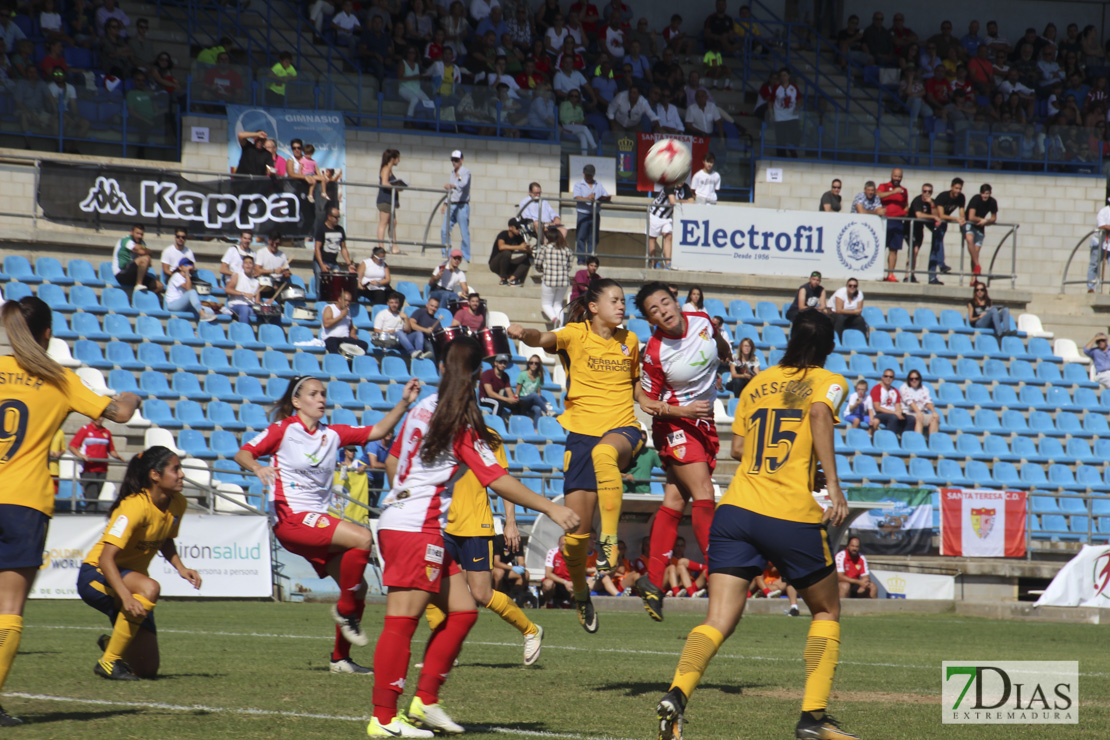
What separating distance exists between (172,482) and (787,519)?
14.1 feet

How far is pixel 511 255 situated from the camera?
2439 cm

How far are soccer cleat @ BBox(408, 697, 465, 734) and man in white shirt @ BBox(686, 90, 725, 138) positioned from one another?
930 inches

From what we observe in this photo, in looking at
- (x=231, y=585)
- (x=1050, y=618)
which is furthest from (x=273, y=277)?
(x=1050, y=618)

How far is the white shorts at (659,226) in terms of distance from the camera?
25.7 metres

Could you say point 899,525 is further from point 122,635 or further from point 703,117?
point 122,635

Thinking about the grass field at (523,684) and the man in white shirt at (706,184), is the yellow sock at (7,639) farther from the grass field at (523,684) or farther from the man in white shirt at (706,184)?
the man in white shirt at (706,184)

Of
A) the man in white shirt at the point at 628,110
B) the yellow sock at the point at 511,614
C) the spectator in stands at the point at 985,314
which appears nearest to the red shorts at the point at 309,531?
the yellow sock at the point at 511,614

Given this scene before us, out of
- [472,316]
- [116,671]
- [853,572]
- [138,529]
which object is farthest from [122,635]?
[472,316]

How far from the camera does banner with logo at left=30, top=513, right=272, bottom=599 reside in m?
16.0

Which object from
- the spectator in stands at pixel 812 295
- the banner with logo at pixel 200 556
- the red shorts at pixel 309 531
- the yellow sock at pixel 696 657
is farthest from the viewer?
the spectator in stands at pixel 812 295

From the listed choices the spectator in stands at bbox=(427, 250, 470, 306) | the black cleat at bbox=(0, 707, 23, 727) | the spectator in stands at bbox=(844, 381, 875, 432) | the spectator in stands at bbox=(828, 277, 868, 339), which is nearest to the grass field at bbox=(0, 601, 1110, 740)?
the black cleat at bbox=(0, 707, 23, 727)

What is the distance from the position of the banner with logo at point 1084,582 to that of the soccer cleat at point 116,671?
13.0 m

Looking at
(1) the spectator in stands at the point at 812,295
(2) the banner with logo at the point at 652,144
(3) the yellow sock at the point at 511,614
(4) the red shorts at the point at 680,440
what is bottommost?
(3) the yellow sock at the point at 511,614

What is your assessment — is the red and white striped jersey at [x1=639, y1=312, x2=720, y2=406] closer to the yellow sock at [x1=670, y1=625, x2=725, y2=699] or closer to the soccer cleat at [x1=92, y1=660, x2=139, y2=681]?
the yellow sock at [x1=670, y1=625, x2=725, y2=699]
